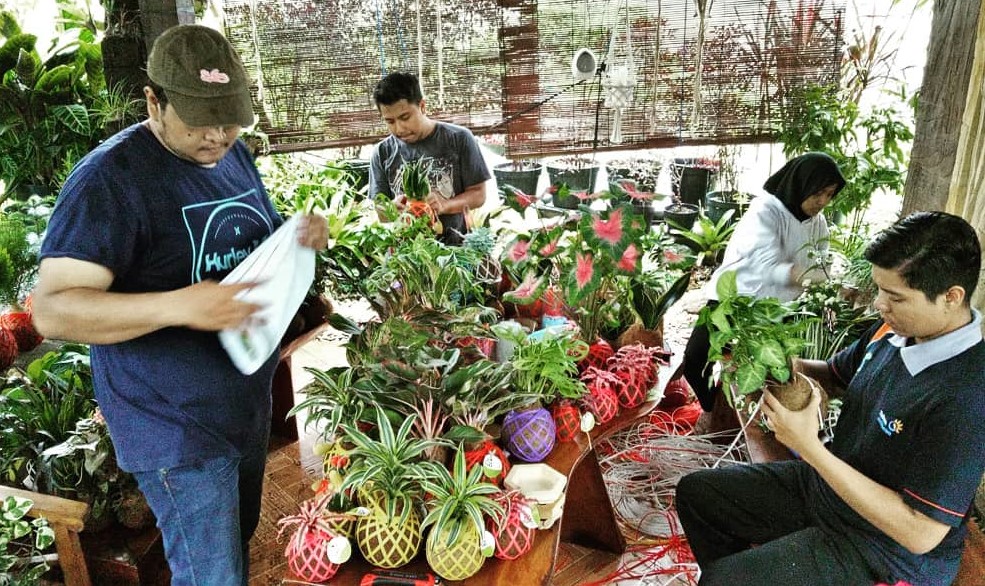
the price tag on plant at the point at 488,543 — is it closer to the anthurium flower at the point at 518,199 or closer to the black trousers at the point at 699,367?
the anthurium flower at the point at 518,199

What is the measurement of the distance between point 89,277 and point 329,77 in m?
4.66

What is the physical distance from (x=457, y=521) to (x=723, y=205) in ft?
15.6

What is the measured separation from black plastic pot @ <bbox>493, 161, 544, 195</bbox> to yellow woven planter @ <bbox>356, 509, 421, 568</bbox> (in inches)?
190

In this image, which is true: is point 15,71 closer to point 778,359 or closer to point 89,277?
point 89,277

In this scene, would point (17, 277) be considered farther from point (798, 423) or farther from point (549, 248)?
point (798, 423)

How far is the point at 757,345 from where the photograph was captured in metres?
1.72

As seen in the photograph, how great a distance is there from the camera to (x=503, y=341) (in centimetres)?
216

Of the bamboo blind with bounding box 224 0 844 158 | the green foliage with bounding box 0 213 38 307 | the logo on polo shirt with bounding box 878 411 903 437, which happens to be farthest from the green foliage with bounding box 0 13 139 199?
the logo on polo shirt with bounding box 878 411 903 437

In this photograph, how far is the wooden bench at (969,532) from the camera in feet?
6.25

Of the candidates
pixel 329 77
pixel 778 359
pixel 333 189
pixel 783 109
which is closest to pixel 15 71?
pixel 329 77

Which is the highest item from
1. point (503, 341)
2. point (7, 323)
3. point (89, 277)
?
point (89, 277)

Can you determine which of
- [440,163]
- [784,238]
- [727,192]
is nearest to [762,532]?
[784,238]

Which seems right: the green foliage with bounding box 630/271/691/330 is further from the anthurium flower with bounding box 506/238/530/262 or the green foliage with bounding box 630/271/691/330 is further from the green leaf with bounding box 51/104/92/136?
the green leaf with bounding box 51/104/92/136

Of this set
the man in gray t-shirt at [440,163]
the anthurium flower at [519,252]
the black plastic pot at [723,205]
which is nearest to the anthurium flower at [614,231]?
the anthurium flower at [519,252]
